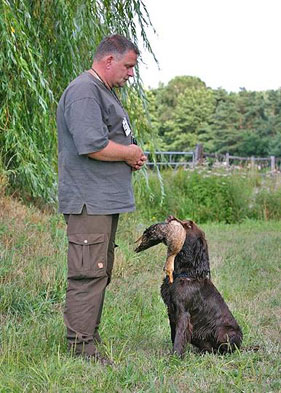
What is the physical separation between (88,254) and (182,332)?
0.89 meters

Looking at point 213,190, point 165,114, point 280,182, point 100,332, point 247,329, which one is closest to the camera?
point 100,332

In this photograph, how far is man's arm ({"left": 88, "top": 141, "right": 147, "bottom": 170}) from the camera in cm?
415

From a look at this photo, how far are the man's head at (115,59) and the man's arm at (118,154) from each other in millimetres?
480

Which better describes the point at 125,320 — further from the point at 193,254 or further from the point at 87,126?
the point at 87,126

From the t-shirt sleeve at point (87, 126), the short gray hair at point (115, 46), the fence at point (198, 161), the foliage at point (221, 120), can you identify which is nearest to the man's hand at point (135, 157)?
the t-shirt sleeve at point (87, 126)

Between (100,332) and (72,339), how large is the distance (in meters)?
0.68

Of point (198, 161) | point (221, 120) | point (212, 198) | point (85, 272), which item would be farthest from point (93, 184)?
point (221, 120)

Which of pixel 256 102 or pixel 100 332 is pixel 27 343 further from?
pixel 256 102

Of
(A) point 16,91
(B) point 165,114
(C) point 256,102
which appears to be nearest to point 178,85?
(B) point 165,114

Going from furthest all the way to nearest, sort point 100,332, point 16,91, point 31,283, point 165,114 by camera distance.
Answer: point 165,114, point 16,91, point 31,283, point 100,332

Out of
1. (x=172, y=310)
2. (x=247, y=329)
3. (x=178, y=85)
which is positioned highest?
(x=178, y=85)

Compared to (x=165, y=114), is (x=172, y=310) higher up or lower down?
lower down

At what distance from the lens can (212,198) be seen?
48.1ft

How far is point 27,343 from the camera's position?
4617 mm
